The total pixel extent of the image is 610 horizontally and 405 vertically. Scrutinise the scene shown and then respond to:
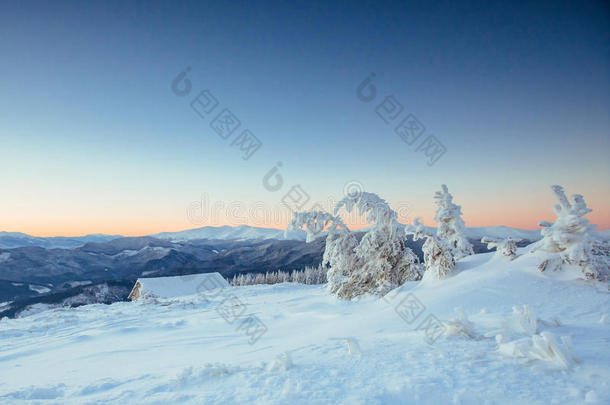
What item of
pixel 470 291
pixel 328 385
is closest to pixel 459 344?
pixel 328 385

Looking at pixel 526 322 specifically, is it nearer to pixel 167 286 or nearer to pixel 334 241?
pixel 334 241

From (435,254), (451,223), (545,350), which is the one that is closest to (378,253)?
(435,254)

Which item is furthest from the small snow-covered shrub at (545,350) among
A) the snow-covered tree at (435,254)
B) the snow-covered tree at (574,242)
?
the snow-covered tree at (435,254)

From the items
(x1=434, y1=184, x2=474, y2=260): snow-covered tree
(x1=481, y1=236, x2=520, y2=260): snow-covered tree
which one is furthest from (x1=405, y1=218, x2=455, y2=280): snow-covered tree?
(x1=434, y1=184, x2=474, y2=260): snow-covered tree

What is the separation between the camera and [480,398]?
112 inches

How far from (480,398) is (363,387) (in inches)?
45.1

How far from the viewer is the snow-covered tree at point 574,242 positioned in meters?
7.37

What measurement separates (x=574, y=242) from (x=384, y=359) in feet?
24.1

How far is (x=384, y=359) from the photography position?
13.3ft

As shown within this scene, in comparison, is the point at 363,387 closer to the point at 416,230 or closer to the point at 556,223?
the point at 556,223

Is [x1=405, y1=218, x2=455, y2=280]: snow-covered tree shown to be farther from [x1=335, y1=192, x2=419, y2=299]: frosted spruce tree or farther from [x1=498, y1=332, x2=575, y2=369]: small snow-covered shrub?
[x1=498, y1=332, x2=575, y2=369]: small snow-covered shrub

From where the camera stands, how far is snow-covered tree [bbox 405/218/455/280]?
1077 cm

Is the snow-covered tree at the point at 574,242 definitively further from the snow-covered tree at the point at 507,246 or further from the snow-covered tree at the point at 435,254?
the snow-covered tree at the point at 435,254

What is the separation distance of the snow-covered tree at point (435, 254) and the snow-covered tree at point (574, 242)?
3.04 m
